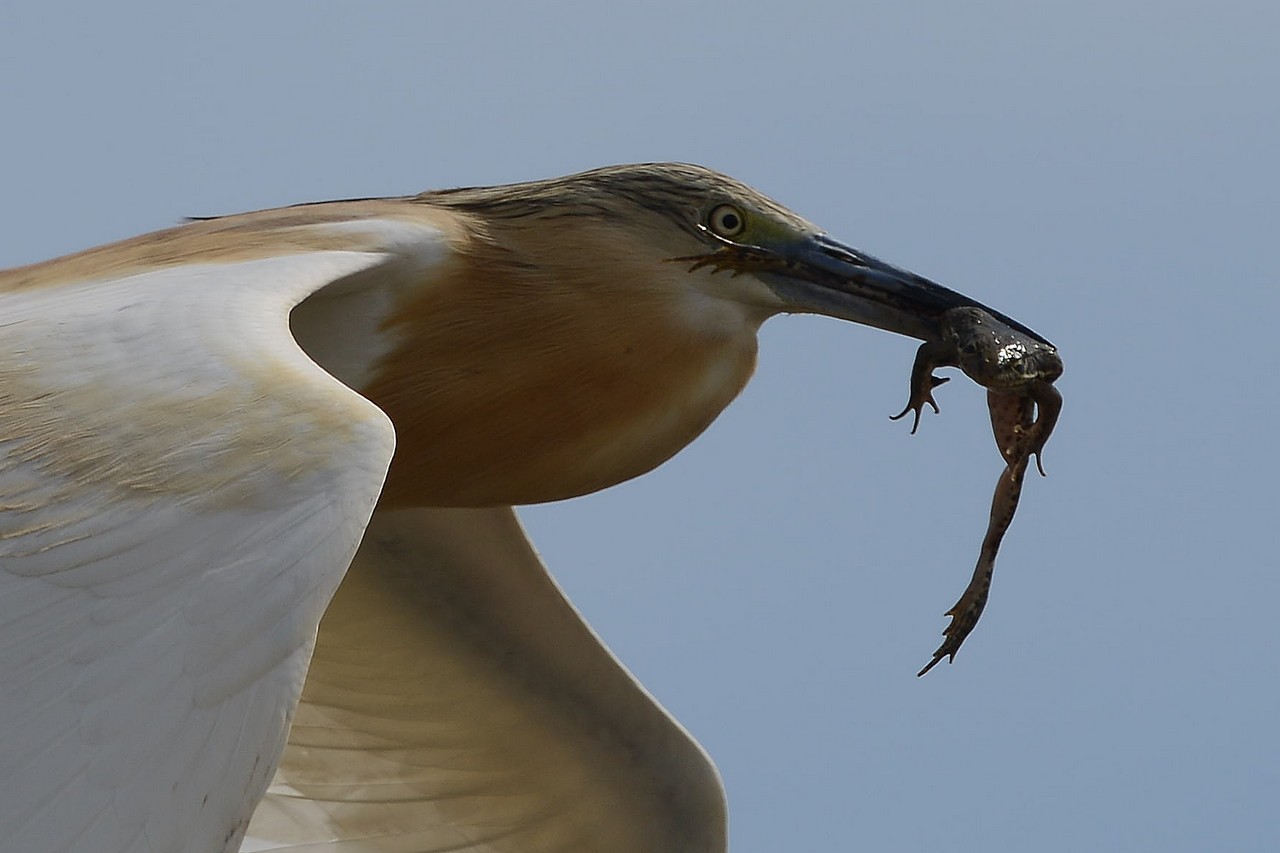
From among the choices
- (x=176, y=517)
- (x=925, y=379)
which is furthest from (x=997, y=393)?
(x=176, y=517)

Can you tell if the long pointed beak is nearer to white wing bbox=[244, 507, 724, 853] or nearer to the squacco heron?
the squacco heron

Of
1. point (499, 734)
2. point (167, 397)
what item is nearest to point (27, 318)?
point (167, 397)

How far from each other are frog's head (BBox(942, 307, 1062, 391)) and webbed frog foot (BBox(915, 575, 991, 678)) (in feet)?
1.61

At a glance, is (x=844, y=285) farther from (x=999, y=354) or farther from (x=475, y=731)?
(x=475, y=731)

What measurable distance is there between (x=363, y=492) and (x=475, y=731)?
2943 millimetres

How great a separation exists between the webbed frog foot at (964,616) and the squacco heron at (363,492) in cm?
65

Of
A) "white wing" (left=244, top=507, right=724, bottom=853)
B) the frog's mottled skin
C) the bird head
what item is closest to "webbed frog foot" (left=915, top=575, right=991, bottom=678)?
the frog's mottled skin

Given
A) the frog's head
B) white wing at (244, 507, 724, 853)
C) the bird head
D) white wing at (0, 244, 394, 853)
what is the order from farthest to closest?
white wing at (244, 507, 724, 853), the bird head, the frog's head, white wing at (0, 244, 394, 853)

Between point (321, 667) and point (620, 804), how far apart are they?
0.98 metres

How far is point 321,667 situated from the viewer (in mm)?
6234

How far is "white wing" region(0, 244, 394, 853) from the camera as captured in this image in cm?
321

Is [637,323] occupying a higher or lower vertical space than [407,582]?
higher

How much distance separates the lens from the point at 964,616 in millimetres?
5035

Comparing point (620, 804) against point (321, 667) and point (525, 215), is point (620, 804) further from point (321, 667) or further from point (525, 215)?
point (525, 215)
